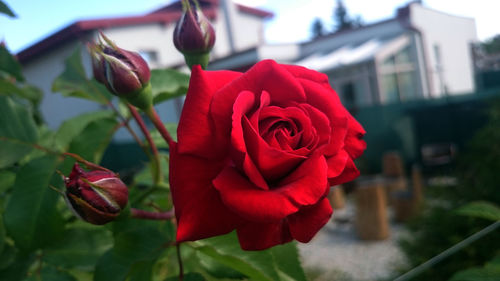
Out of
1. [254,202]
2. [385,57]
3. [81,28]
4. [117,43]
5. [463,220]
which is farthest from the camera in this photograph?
[385,57]

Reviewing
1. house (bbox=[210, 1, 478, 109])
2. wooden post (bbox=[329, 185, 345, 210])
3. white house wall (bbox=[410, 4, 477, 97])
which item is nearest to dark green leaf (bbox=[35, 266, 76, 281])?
wooden post (bbox=[329, 185, 345, 210])

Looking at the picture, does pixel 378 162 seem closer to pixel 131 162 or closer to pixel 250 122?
pixel 131 162

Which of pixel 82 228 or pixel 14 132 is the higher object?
pixel 14 132

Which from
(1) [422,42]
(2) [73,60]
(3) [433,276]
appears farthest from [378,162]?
(2) [73,60]

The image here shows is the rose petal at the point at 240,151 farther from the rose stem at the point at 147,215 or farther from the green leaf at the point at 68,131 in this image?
the green leaf at the point at 68,131

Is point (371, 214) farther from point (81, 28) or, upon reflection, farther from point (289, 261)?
point (81, 28)

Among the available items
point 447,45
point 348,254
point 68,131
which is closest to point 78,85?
point 68,131

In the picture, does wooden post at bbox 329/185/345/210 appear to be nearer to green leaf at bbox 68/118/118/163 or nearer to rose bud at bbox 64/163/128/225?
green leaf at bbox 68/118/118/163
